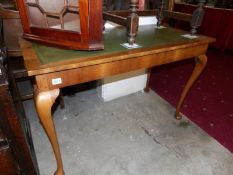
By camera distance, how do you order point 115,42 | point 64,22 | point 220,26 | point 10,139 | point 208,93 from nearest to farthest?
point 10,139 → point 64,22 → point 115,42 → point 208,93 → point 220,26

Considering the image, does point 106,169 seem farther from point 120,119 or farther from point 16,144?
point 16,144

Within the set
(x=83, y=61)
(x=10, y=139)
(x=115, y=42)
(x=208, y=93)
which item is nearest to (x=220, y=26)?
(x=208, y=93)

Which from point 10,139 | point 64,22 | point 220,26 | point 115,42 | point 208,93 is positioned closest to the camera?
point 10,139

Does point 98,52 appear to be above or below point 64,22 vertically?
below

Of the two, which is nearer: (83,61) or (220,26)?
(83,61)

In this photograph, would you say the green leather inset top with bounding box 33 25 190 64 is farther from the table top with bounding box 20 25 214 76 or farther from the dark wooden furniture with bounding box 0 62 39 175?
the dark wooden furniture with bounding box 0 62 39 175

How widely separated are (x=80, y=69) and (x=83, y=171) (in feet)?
2.34

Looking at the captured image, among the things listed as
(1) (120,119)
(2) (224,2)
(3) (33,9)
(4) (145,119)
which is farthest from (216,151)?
(2) (224,2)

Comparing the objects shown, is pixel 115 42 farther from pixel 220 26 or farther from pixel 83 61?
pixel 220 26

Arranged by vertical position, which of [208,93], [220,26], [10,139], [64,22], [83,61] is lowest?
[208,93]

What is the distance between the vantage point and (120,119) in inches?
63.6

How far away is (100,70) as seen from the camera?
86cm

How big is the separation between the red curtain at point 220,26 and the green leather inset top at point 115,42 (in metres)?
2.32

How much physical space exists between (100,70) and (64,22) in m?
0.27
